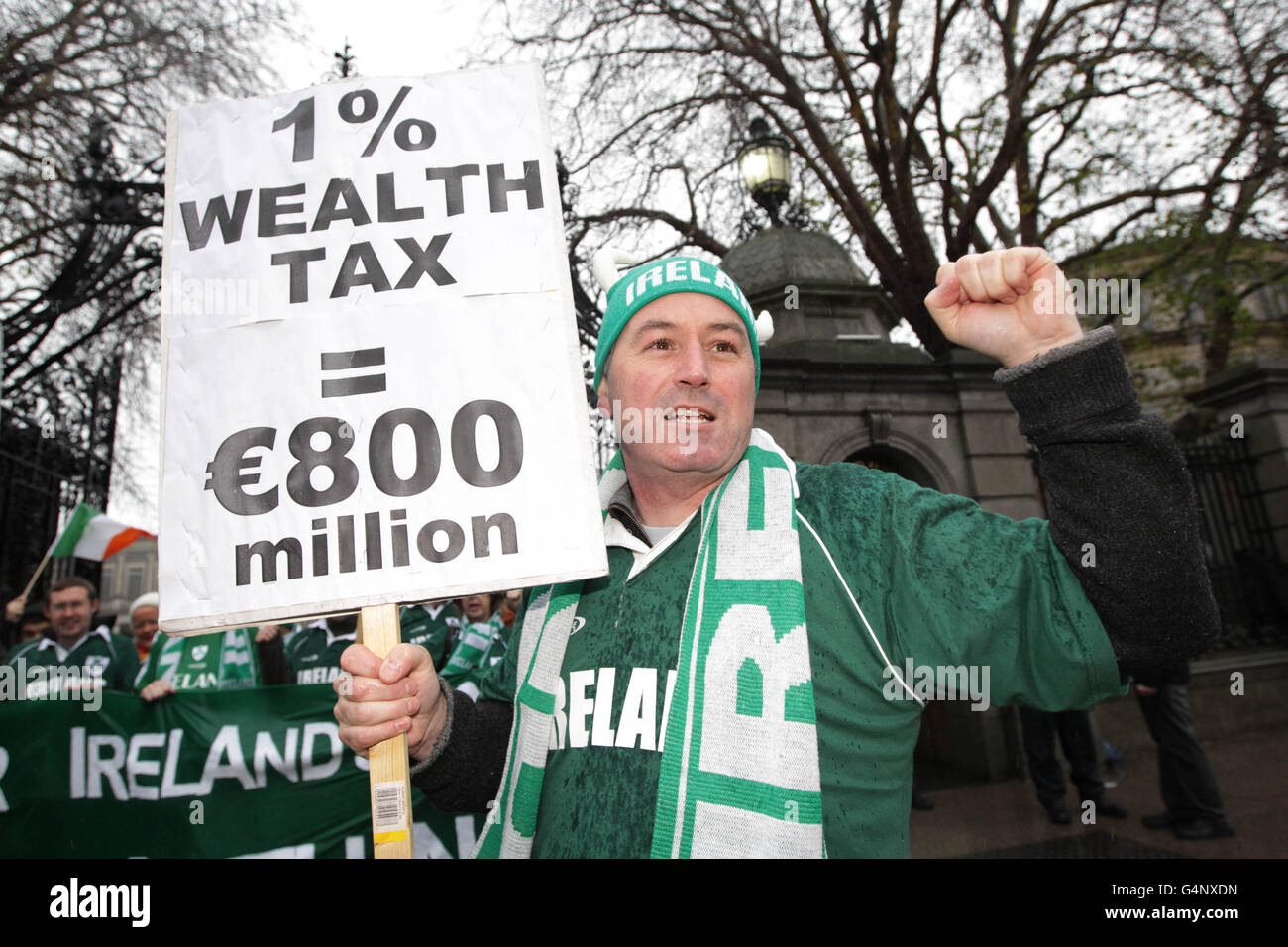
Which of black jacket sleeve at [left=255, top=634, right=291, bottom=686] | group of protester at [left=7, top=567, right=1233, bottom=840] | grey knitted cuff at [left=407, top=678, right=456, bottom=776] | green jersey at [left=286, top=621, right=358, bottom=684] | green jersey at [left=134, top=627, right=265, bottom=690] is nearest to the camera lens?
grey knitted cuff at [left=407, top=678, right=456, bottom=776]

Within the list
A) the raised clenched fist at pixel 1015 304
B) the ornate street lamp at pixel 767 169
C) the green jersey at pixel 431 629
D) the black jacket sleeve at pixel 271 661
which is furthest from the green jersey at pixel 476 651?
the ornate street lamp at pixel 767 169

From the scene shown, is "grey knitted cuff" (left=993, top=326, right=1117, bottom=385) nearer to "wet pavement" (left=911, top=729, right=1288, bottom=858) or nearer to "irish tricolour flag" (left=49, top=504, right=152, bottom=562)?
"wet pavement" (left=911, top=729, right=1288, bottom=858)

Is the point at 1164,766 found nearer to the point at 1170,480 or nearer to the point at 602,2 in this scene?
the point at 1170,480

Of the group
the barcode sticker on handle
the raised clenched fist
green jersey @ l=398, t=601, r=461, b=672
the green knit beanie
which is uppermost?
the green knit beanie

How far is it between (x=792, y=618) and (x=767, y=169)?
6596 millimetres

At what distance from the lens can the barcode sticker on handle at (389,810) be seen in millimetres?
1334

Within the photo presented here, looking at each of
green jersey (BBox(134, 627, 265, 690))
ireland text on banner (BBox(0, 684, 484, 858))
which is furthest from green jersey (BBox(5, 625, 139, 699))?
ireland text on banner (BBox(0, 684, 484, 858))

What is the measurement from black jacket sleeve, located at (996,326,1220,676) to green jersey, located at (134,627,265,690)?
5651 mm

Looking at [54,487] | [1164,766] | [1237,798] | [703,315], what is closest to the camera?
[703,315]

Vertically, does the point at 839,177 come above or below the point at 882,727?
above

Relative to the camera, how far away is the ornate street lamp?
7.16 m
